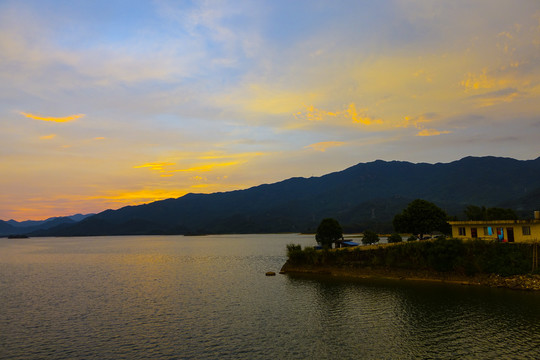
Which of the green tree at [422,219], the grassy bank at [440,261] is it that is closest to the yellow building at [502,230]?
the grassy bank at [440,261]

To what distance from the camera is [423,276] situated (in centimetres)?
7375

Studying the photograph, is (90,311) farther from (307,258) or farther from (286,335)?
(307,258)

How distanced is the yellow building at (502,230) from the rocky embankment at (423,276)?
1137 cm

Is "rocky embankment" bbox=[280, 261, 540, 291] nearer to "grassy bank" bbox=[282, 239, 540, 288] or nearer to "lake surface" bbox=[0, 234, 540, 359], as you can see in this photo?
"grassy bank" bbox=[282, 239, 540, 288]

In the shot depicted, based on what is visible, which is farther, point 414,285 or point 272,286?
point 272,286

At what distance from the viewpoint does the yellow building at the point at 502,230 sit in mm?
71062

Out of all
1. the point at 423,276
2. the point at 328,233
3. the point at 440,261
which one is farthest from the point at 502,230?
the point at 328,233

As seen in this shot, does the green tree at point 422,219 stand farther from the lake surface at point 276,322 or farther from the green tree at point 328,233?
the lake surface at point 276,322

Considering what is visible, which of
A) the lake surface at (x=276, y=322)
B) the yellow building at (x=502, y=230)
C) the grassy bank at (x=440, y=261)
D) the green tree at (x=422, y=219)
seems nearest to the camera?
the lake surface at (x=276, y=322)

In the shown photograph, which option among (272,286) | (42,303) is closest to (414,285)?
(272,286)

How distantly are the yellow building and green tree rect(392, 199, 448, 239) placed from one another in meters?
16.4

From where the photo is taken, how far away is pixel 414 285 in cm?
6906

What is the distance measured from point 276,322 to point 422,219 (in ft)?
228

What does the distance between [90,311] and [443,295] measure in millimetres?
59258
